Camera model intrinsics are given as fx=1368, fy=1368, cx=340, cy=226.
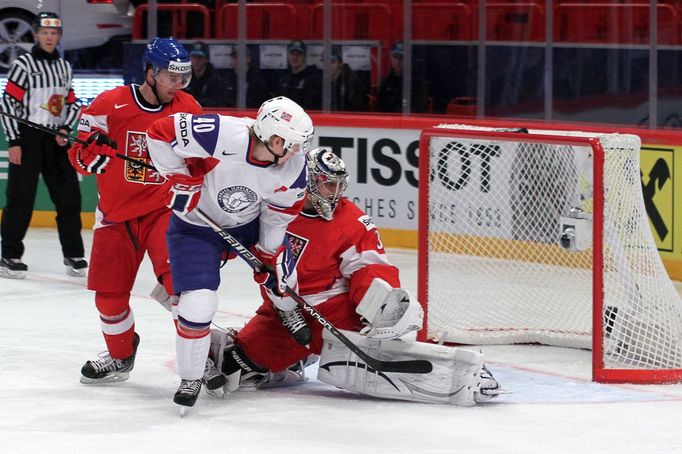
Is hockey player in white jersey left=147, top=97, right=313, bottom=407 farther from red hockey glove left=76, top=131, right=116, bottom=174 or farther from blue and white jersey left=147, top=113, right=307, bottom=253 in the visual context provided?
red hockey glove left=76, top=131, right=116, bottom=174

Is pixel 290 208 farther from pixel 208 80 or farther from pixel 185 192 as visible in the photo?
pixel 208 80

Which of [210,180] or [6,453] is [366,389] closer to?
[210,180]

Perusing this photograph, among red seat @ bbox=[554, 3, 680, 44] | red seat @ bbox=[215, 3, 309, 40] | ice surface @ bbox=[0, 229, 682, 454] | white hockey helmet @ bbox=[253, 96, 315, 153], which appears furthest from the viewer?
red seat @ bbox=[215, 3, 309, 40]

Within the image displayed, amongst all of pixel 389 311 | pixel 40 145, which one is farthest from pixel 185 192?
pixel 40 145

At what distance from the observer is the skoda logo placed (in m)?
4.10

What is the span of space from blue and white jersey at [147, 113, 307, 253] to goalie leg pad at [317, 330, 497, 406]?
1.69ft

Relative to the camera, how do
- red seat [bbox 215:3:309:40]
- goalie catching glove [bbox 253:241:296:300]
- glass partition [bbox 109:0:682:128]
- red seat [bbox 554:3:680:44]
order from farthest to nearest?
red seat [bbox 215:3:309:40] < glass partition [bbox 109:0:682:128] < red seat [bbox 554:3:680:44] < goalie catching glove [bbox 253:241:296:300]

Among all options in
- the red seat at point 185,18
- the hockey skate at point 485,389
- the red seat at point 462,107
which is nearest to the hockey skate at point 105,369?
the hockey skate at point 485,389

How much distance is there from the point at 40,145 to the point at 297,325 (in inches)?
121

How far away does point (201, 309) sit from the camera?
4.05 metres

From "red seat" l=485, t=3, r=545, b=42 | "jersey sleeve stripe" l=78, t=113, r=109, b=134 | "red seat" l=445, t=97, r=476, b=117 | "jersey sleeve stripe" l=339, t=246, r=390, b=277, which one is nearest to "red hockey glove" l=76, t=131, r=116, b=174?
"jersey sleeve stripe" l=78, t=113, r=109, b=134

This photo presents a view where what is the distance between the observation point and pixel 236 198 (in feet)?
13.5

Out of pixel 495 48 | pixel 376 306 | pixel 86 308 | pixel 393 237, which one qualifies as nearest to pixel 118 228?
pixel 376 306

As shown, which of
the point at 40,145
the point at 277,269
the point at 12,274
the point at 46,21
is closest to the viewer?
the point at 277,269
